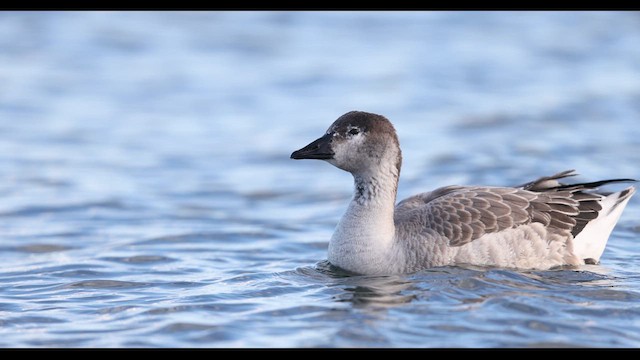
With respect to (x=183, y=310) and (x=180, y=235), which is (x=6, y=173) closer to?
(x=180, y=235)

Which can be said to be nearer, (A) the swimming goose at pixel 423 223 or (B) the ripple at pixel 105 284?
(A) the swimming goose at pixel 423 223

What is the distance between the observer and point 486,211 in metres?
11.5

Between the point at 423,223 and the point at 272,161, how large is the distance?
282 inches

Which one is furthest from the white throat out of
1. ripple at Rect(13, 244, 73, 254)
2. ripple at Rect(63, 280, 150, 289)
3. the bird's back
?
ripple at Rect(13, 244, 73, 254)

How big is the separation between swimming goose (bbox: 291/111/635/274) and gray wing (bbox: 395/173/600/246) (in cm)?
1

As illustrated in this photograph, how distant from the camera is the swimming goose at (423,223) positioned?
36.8 ft

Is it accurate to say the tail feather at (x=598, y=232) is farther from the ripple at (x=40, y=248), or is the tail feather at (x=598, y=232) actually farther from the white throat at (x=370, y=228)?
the ripple at (x=40, y=248)

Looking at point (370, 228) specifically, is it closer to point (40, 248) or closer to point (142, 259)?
point (142, 259)

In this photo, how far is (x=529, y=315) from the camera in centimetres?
969

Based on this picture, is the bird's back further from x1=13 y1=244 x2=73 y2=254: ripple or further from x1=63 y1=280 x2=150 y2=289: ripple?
x1=13 y1=244 x2=73 y2=254: ripple

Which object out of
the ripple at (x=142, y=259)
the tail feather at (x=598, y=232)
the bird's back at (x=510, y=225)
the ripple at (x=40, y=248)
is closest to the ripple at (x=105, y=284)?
the ripple at (x=142, y=259)

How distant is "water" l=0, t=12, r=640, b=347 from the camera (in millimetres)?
9836

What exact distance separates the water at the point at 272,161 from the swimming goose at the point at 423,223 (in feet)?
0.86

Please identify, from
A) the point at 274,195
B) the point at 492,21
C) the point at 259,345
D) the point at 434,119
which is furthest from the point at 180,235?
the point at 492,21
